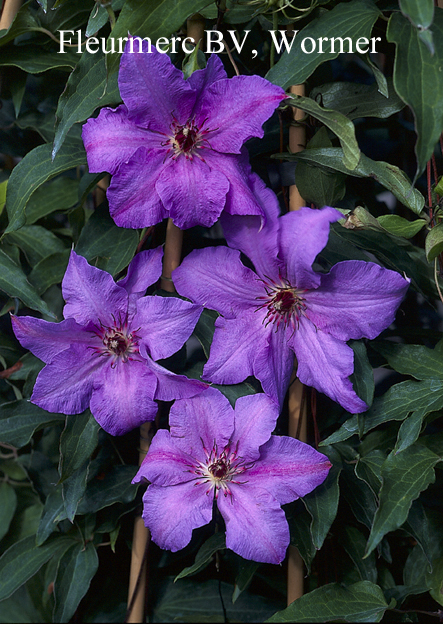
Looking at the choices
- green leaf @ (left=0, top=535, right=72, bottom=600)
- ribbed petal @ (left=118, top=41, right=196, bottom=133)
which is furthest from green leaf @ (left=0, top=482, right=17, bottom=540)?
ribbed petal @ (left=118, top=41, right=196, bottom=133)

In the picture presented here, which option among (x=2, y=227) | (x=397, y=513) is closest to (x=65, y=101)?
(x=2, y=227)

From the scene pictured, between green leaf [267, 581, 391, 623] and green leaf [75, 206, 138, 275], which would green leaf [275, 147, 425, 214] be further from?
green leaf [267, 581, 391, 623]

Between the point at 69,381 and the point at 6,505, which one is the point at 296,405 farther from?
the point at 6,505

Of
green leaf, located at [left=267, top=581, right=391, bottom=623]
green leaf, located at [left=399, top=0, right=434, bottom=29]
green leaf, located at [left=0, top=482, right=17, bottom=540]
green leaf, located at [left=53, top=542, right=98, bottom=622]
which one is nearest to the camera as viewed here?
green leaf, located at [left=399, top=0, right=434, bottom=29]

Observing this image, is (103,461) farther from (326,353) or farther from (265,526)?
(326,353)

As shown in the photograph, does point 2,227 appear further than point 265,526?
Yes

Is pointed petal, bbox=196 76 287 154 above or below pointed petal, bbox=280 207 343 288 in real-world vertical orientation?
above

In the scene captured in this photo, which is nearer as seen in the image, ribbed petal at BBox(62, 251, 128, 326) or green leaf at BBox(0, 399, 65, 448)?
ribbed petal at BBox(62, 251, 128, 326)
